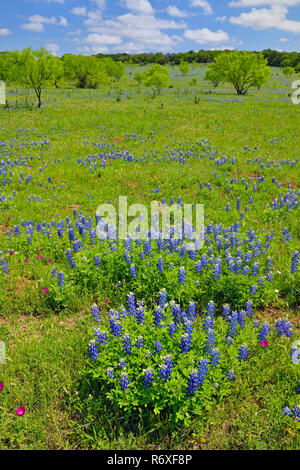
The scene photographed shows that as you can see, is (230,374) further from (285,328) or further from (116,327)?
(116,327)

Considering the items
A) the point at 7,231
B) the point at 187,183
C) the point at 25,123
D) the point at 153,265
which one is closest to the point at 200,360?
Answer: the point at 153,265

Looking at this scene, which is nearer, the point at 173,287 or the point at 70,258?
the point at 173,287

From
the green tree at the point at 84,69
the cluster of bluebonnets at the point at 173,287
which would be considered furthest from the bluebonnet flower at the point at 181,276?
the green tree at the point at 84,69

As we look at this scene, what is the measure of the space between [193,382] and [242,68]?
48.3 m

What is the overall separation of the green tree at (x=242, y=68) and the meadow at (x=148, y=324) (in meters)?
39.3

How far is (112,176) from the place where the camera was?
1055 cm

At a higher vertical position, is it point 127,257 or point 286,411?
point 127,257

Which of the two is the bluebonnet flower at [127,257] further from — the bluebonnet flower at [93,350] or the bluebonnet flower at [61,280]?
the bluebonnet flower at [93,350]

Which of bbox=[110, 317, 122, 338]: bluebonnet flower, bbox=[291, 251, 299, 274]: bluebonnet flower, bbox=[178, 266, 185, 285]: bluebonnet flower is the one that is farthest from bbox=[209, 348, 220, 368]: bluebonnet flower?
bbox=[291, 251, 299, 274]: bluebonnet flower

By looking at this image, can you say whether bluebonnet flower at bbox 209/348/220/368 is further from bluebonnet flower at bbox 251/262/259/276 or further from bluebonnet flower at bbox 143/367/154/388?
bluebonnet flower at bbox 251/262/259/276

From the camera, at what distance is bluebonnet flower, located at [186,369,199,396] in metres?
2.91

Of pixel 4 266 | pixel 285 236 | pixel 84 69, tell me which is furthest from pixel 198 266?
pixel 84 69

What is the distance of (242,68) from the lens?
42000 mm

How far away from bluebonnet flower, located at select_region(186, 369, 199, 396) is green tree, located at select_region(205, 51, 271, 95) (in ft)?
156
